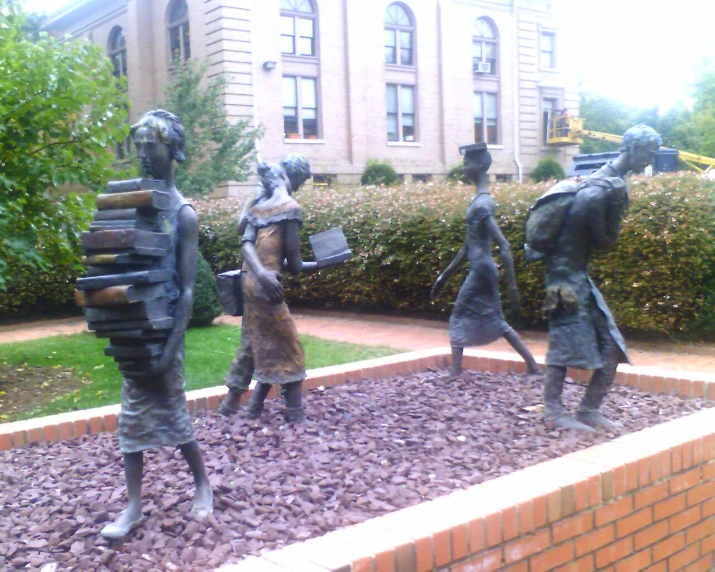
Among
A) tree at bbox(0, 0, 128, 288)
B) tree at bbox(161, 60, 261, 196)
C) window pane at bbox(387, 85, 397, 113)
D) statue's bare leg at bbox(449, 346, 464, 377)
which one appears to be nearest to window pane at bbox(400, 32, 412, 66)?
window pane at bbox(387, 85, 397, 113)

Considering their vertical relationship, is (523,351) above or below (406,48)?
below

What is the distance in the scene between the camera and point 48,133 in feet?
24.1

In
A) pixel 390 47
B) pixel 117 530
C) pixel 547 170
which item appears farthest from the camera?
pixel 547 170

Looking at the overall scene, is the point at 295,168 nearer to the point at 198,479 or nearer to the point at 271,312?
the point at 271,312

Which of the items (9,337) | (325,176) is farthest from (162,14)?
(9,337)

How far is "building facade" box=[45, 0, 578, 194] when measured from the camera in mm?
26078

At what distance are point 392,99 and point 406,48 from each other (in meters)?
2.24

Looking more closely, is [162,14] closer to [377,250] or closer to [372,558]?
[377,250]

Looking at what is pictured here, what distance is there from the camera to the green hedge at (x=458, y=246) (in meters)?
9.27

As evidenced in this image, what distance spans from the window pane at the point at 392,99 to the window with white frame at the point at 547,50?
359 inches

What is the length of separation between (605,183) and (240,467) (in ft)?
8.65

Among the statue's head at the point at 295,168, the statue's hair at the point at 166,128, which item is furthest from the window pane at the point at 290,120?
the statue's hair at the point at 166,128

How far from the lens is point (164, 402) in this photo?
3.36m

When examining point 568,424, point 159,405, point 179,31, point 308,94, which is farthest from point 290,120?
point 159,405
